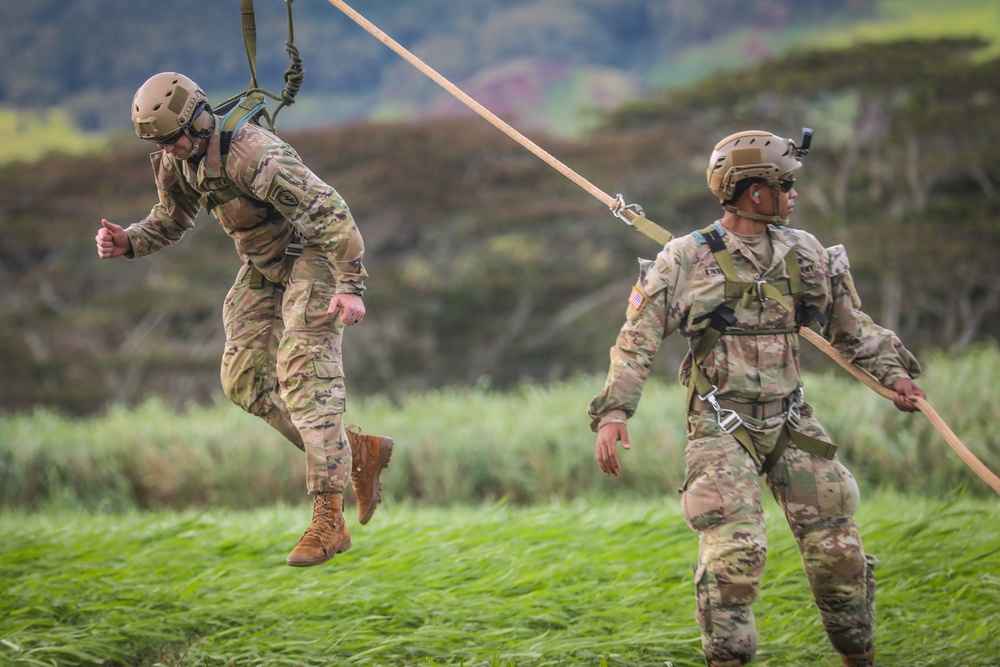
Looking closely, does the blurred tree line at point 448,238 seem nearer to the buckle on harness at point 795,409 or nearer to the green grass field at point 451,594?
the green grass field at point 451,594

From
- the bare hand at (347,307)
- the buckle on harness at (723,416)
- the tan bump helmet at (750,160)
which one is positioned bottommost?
the buckle on harness at (723,416)

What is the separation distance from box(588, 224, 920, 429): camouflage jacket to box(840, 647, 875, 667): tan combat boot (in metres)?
1.17

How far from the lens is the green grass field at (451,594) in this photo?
19.6 ft

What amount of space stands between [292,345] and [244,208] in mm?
650

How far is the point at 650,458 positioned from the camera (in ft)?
37.8

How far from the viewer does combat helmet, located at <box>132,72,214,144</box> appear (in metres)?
5.14

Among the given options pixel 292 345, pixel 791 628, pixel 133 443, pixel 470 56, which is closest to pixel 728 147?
pixel 292 345

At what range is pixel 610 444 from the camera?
4805 millimetres

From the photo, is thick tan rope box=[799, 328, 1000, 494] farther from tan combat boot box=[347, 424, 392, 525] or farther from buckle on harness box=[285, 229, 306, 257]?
buckle on harness box=[285, 229, 306, 257]

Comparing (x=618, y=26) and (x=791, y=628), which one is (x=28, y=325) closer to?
(x=618, y=26)

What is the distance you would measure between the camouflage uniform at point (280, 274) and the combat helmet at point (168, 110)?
0.40 feet

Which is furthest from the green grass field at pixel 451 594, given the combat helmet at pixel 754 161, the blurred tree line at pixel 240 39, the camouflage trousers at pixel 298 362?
the blurred tree line at pixel 240 39

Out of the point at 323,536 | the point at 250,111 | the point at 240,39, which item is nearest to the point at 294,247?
the point at 250,111

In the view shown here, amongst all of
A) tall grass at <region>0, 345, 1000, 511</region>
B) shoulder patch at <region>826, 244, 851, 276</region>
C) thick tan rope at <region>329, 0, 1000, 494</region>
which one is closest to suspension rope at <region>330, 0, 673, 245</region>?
thick tan rope at <region>329, 0, 1000, 494</region>
